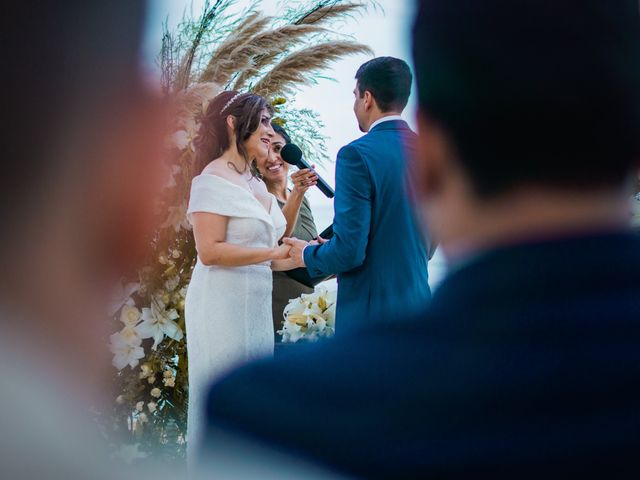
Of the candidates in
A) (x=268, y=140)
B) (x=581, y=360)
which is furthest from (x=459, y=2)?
(x=268, y=140)

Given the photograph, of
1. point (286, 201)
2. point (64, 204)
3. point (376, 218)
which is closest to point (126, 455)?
point (64, 204)

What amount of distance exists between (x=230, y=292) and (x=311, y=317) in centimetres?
51

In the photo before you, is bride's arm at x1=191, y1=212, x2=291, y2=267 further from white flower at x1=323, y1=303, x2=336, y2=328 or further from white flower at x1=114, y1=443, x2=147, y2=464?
white flower at x1=114, y1=443, x2=147, y2=464

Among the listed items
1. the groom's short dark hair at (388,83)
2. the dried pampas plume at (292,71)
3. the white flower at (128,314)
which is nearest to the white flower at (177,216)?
the white flower at (128,314)

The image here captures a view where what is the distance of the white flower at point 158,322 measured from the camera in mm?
1909

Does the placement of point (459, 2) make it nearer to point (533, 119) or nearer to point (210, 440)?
point (533, 119)

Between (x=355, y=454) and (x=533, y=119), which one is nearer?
(x=355, y=454)

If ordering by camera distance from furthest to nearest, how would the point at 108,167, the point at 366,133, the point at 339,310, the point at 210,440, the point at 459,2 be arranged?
1. the point at 366,133
2. the point at 339,310
3. the point at 459,2
4. the point at 210,440
5. the point at 108,167

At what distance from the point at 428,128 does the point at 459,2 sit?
0.08 metres

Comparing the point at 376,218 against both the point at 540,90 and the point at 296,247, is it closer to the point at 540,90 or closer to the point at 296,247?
the point at 296,247

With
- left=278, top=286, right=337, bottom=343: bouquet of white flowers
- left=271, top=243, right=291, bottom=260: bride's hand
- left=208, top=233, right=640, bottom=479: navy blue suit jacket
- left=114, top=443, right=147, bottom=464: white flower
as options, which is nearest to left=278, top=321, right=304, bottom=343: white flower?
left=278, top=286, right=337, bottom=343: bouquet of white flowers

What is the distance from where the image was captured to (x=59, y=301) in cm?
25

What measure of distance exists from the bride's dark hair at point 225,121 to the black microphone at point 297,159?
14 centimetres

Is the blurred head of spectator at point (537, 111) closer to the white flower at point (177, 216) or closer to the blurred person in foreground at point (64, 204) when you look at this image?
the blurred person in foreground at point (64, 204)
